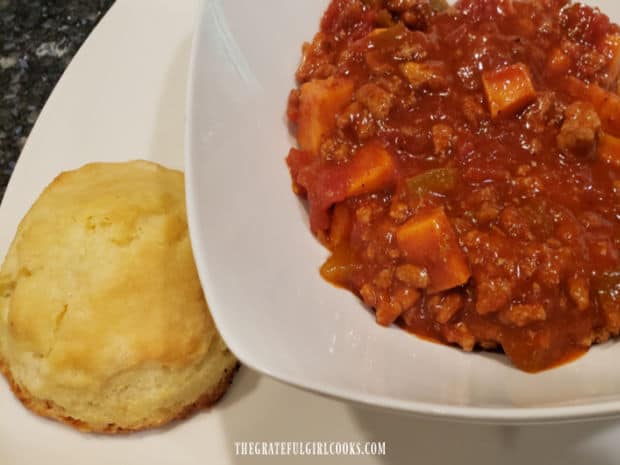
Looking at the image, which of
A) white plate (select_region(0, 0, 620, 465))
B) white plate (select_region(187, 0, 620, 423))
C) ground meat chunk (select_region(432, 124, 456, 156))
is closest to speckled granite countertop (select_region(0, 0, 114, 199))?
white plate (select_region(0, 0, 620, 465))

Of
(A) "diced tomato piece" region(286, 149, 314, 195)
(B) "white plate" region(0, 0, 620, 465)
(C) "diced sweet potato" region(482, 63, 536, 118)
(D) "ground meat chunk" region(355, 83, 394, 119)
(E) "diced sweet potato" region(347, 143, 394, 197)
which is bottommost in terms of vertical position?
(B) "white plate" region(0, 0, 620, 465)

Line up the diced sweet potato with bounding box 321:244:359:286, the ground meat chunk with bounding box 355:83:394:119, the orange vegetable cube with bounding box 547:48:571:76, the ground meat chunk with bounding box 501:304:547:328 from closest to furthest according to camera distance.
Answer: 1. the ground meat chunk with bounding box 501:304:547:328
2. the diced sweet potato with bounding box 321:244:359:286
3. the ground meat chunk with bounding box 355:83:394:119
4. the orange vegetable cube with bounding box 547:48:571:76

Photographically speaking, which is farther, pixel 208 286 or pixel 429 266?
pixel 429 266

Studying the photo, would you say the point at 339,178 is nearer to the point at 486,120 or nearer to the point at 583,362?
the point at 486,120

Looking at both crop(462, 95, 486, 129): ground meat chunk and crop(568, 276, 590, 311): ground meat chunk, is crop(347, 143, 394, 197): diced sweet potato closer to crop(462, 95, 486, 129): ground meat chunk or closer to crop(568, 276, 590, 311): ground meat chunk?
crop(462, 95, 486, 129): ground meat chunk

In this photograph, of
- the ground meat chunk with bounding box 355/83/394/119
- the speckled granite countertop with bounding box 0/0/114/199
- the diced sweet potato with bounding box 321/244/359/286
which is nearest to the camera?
the diced sweet potato with bounding box 321/244/359/286

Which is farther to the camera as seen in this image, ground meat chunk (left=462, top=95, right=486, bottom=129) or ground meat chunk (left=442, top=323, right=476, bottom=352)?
ground meat chunk (left=462, top=95, right=486, bottom=129)

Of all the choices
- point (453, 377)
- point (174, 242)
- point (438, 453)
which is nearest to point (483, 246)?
point (453, 377)

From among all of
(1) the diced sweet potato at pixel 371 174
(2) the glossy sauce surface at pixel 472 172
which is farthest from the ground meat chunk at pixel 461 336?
(1) the diced sweet potato at pixel 371 174
